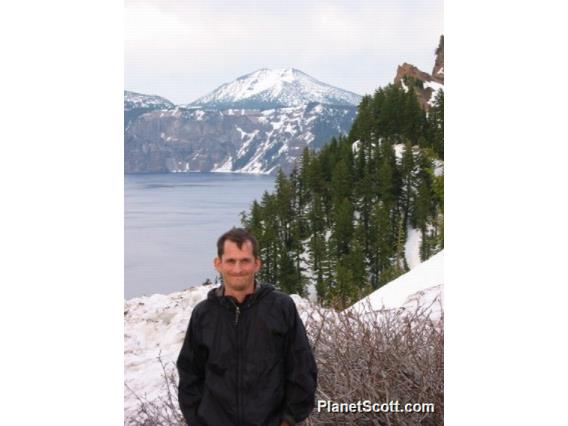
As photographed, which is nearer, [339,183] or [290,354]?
[290,354]

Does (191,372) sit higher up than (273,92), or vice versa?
(273,92)

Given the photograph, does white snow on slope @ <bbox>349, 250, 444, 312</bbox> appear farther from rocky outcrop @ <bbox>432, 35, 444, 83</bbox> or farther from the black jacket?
the black jacket

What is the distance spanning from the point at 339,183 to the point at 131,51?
6.94 metres

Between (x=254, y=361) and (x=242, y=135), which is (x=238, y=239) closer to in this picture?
(x=254, y=361)

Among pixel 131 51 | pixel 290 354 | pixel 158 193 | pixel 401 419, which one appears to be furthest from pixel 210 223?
pixel 290 354

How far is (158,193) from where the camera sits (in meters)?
6.21

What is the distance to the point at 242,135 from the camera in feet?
22.8

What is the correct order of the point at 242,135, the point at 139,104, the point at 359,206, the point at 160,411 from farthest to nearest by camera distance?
the point at 359,206
the point at 242,135
the point at 139,104
the point at 160,411

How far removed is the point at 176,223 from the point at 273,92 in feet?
4.77

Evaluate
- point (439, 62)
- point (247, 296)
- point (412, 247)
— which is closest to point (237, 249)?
point (247, 296)

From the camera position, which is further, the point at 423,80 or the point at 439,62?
the point at 423,80

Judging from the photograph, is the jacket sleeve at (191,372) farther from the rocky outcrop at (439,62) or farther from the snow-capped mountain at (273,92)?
the rocky outcrop at (439,62)

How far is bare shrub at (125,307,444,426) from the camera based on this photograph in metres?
4.14
